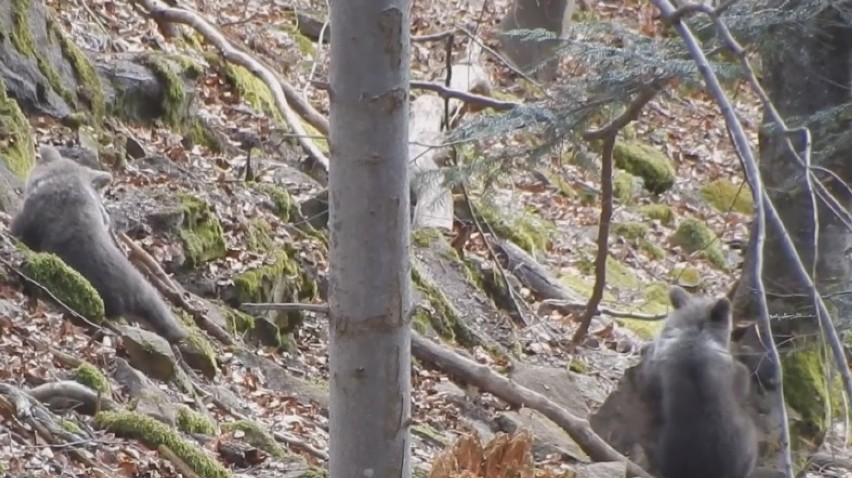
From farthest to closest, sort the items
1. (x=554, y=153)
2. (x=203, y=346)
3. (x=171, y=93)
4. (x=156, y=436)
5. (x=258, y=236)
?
(x=171, y=93) → (x=258, y=236) → (x=203, y=346) → (x=554, y=153) → (x=156, y=436)

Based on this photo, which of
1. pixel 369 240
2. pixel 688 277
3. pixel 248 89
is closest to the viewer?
pixel 369 240

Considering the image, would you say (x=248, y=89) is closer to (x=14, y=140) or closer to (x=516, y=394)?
(x=14, y=140)

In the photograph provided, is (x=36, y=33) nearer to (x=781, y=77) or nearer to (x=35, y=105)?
(x=35, y=105)

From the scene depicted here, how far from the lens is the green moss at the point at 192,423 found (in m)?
7.04

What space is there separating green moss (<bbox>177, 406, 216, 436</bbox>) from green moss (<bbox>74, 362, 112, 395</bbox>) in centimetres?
47

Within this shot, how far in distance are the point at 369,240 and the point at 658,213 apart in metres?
13.1

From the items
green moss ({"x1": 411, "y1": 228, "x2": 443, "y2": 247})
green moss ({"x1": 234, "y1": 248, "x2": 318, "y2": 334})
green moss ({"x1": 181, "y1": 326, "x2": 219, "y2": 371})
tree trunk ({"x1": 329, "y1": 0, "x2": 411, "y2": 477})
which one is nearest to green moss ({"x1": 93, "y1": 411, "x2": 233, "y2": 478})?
green moss ({"x1": 181, "y1": 326, "x2": 219, "y2": 371})

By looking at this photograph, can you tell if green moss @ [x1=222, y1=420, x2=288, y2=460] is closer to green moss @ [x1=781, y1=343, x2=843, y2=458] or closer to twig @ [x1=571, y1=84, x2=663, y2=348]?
twig @ [x1=571, y1=84, x2=663, y2=348]

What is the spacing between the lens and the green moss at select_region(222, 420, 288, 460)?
7.05 meters

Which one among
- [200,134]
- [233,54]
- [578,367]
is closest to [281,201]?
[200,134]

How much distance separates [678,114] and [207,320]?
11943 mm

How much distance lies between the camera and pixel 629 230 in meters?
15.6

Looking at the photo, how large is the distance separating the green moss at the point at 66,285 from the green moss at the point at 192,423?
1.07 meters

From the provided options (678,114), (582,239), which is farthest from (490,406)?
(678,114)
